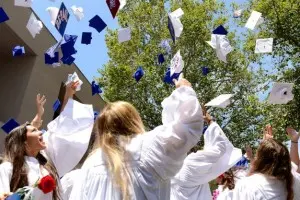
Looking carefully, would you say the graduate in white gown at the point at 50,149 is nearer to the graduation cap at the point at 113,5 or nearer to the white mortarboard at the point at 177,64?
the white mortarboard at the point at 177,64

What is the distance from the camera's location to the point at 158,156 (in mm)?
2508

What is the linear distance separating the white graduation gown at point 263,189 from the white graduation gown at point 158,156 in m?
1.35

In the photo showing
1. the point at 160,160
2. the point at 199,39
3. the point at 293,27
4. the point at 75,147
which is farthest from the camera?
the point at 199,39

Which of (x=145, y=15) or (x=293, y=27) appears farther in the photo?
(x=145, y=15)

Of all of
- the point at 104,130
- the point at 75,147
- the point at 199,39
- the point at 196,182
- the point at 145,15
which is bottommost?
the point at 199,39

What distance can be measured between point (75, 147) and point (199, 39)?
16.2 metres

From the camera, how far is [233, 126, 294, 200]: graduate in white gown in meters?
3.76

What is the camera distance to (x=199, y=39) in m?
19.2

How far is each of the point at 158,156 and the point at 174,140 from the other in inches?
4.3

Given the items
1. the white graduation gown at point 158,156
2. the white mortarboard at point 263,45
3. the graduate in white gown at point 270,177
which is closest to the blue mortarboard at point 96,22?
the white mortarboard at point 263,45

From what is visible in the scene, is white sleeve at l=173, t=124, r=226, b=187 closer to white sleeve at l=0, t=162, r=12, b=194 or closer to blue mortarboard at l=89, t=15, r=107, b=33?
white sleeve at l=0, t=162, r=12, b=194

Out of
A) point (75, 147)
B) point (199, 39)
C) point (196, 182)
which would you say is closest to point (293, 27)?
point (199, 39)

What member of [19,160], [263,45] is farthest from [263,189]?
[263,45]

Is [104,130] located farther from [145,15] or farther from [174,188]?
[145,15]
